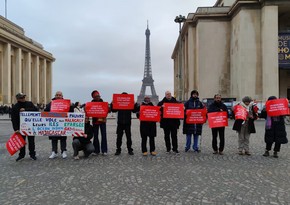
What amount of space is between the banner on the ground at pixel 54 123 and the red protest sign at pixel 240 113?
186 inches

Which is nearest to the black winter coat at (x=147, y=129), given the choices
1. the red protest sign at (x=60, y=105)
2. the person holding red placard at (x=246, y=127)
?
the red protest sign at (x=60, y=105)

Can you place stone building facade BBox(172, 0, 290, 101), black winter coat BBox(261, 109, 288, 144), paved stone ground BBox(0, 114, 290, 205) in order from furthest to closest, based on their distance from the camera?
stone building facade BBox(172, 0, 290, 101), black winter coat BBox(261, 109, 288, 144), paved stone ground BBox(0, 114, 290, 205)

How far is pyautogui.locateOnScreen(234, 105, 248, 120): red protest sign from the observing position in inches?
392

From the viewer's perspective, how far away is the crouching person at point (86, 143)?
368 inches

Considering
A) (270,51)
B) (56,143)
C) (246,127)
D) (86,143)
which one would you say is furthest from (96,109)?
(270,51)

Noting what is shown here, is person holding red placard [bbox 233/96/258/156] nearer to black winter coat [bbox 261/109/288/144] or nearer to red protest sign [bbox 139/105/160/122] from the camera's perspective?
black winter coat [bbox 261/109/288/144]

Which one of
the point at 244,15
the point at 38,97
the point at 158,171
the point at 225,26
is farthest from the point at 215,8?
the point at 38,97

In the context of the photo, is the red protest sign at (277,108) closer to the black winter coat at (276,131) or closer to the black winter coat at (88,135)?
the black winter coat at (276,131)

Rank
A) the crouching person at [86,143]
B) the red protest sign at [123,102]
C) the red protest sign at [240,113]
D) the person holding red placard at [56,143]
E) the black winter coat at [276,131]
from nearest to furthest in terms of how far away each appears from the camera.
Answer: the crouching person at [86,143]
the person holding red placard at [56,143]
the black winter coat at [276,131]
the red protest sign at [240,113]
the red protest sign at [123,102]

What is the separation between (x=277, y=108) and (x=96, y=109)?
5.51 meters

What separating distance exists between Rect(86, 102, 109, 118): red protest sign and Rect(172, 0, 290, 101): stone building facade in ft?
82.7

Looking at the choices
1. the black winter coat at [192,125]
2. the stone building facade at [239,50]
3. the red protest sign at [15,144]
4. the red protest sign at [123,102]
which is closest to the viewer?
the red protest sign at [15,144]

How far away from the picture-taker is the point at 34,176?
23.4 feet

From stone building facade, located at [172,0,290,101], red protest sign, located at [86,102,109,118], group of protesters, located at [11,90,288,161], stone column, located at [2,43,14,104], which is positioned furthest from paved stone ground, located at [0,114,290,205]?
stone column, located at [2,43,14,104]
